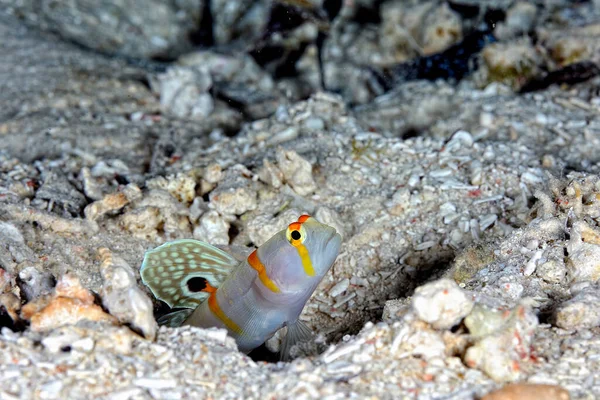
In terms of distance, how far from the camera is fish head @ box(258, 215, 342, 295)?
2.54 m

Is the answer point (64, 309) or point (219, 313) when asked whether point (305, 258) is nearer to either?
point (219, 313)

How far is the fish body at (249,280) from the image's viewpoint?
2.57 m

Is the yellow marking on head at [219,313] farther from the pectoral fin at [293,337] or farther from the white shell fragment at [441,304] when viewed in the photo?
the white shell fragment at [441,304]

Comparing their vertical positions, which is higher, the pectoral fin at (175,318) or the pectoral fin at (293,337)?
the pectoral fin at (175,318)

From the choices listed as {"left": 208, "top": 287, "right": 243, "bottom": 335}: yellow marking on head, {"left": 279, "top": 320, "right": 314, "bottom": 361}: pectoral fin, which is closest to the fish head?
{"left": 279, "top": 320, "right": 314, "bottom": 361}: pectoral fin

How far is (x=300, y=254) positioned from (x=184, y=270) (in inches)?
23.8

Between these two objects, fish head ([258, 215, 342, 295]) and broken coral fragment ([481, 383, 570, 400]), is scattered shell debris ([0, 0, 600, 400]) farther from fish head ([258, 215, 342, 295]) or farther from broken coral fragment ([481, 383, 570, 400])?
fish head ([258, 215, 342, 295])

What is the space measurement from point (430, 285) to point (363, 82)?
3885mm

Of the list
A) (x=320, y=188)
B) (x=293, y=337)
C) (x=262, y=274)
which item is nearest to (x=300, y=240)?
(x=262, y=274)

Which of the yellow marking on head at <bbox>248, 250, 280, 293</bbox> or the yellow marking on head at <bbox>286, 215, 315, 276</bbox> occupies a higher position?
the yellow marking on head at <bbox>286, 215, 315, 276</bbox>

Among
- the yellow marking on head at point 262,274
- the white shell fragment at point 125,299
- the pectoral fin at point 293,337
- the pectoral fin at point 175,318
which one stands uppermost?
the white shell fragment at point 125,299

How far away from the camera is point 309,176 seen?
350 centimetres

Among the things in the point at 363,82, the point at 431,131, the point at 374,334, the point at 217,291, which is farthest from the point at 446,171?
the point at 363,82

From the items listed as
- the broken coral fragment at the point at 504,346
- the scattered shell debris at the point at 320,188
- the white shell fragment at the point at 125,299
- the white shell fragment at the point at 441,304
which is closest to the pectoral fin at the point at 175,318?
the scattered shell debris at the point at 320,188
